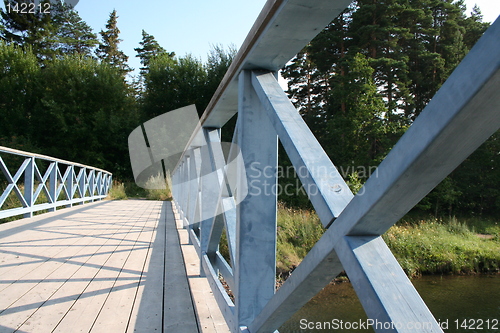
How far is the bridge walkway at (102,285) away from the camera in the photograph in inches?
51.9

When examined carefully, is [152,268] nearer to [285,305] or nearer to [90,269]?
[90,269]

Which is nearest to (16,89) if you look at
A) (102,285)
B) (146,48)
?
(146,48)

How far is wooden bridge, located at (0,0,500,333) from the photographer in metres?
0.37

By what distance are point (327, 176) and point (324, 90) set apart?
17.9 m

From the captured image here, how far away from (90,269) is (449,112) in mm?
2147

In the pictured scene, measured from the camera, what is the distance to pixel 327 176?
2.03 feet

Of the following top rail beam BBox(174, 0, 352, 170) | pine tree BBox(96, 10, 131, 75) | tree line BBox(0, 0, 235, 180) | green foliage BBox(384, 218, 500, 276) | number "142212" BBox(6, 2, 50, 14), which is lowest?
green foliage BBox(384, 218, 500, 276)

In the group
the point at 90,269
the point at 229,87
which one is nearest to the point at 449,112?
the point at 229,87

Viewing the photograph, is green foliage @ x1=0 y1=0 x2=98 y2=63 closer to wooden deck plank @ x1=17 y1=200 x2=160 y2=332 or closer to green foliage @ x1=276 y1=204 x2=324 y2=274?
green foliage @ x1=276 y1=204 x2=324 y2=274

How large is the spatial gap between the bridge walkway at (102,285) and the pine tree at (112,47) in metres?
25.4

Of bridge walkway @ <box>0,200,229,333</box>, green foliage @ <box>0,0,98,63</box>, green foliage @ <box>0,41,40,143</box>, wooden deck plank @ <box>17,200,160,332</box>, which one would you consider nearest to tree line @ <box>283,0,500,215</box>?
bridge walkway @ <box>0,200,229,333</box>

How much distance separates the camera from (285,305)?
30.2 inches

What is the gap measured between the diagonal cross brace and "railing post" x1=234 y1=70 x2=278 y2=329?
15.6 inches

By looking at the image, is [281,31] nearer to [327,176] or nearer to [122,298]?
[327,176]
